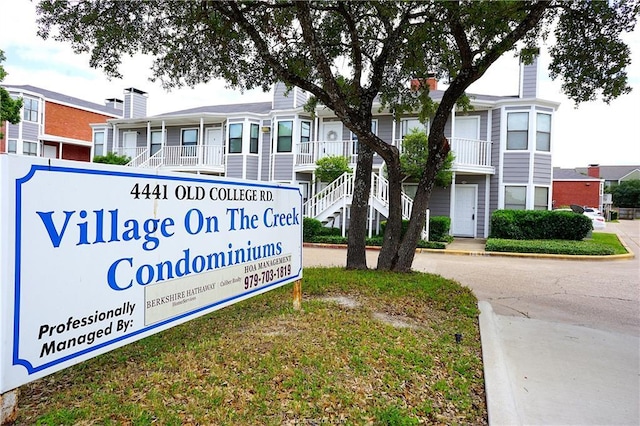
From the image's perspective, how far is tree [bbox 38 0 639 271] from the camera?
23.7 feet

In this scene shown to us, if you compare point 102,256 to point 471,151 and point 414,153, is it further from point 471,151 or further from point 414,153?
point 471,151

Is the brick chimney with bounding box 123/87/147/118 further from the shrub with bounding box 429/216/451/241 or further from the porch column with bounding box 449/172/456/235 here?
the shrub with bounding box 429/216/451/241

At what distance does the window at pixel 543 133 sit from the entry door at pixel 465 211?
3.06 meters

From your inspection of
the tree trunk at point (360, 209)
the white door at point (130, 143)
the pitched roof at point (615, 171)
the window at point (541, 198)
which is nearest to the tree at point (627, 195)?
the pitched roof at point (615, 171)

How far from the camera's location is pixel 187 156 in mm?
21781

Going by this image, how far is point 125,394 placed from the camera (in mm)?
2939

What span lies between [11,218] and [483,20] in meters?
6.63

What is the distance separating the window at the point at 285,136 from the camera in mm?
20328

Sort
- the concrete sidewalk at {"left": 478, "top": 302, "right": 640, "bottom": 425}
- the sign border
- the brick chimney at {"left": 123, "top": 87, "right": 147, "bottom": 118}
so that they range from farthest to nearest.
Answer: the brick chimney at {"left": 123, "top": 87, "right": 147, "bottom": 118}, the concrete sidewalk at {"left": 478, "top": 302, "right": 640, "bottom": 425}, the sign border

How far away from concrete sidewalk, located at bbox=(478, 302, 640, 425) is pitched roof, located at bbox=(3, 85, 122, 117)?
32.3 m

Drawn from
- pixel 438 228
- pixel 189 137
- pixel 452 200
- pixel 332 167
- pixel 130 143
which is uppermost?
pixel 189 137

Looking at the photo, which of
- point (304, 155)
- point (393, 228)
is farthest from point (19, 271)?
point (304, 155)

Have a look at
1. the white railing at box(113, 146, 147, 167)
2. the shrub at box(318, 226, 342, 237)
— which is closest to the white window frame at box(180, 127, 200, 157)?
the white railing at box(113, 146, 147, 167)

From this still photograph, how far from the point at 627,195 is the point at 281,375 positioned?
58.5 meters
